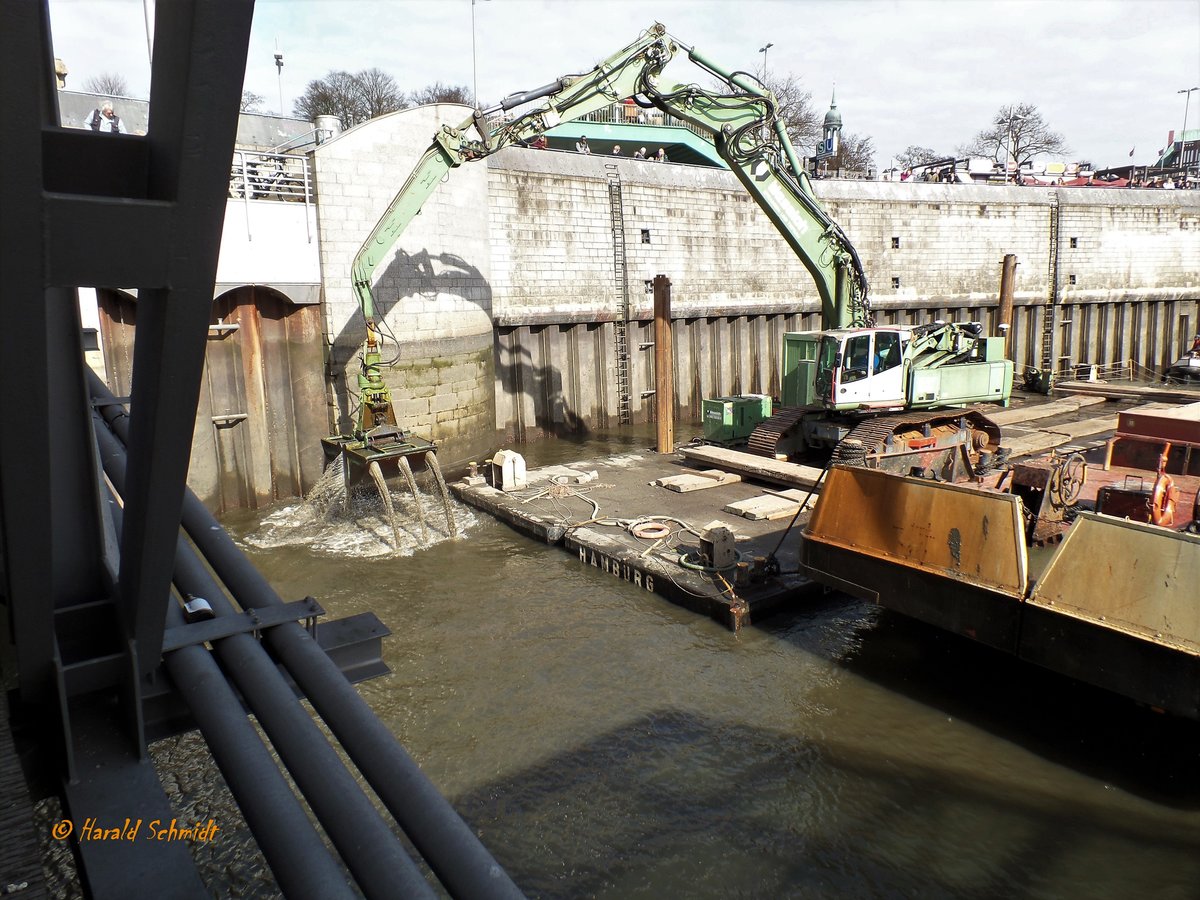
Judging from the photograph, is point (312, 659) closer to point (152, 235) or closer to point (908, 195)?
point (152, 235)

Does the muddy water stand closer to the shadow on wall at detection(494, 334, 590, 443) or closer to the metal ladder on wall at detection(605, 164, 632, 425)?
the shadow on wall at detection(494, 334, 590, 443)

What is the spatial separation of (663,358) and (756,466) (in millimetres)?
3145

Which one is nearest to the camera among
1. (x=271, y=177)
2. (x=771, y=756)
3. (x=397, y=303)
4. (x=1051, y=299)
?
(x=771, y=756)

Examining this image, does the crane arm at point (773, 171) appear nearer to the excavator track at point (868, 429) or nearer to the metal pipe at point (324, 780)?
the excavator track at point (868, 429)

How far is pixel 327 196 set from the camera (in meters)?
13.2

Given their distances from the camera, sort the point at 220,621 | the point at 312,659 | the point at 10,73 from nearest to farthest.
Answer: the point at 10,73 → the point at 312,659 → the point at 220,621

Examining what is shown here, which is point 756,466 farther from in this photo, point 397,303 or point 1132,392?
point 1132,392

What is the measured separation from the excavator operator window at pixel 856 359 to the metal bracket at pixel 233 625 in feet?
36.4

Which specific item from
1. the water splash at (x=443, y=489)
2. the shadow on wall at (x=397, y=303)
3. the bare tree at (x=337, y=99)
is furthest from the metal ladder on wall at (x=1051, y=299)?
the bare tree at (x=337, y=99)

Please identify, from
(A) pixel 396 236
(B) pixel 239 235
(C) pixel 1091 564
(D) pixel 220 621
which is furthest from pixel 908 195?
(D) pixel 220 621

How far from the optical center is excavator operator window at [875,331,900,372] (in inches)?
509

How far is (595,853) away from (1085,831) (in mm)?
3378

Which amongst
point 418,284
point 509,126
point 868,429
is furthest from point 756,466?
point 418,284

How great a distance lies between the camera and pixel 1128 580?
19.1ft
